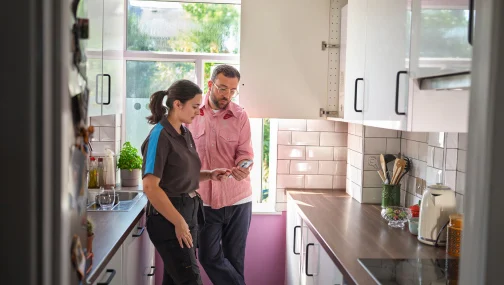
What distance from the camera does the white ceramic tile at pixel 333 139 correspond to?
12.5ft

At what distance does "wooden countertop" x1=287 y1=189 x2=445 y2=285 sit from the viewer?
2.04 m

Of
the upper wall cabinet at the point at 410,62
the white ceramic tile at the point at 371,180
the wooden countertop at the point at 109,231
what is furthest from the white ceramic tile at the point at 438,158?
the wooden countertop at the point at 109,231

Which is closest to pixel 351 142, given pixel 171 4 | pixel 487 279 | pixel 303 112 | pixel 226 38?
pixel 303 112

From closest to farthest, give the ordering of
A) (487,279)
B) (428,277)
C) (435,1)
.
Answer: (487,279) → (435,1) → (428,277)

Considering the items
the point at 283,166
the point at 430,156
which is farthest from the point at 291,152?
the point at 430,156

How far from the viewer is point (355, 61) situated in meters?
2.73

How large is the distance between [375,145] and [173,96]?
4.53 feet

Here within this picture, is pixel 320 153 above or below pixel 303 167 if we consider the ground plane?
above

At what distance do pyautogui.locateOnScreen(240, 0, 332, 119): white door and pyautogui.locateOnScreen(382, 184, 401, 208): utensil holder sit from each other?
78 centimetres

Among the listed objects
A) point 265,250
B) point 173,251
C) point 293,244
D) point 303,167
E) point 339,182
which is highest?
point 303,167

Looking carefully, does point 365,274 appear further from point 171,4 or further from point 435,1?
point 171,4

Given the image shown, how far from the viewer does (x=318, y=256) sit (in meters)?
2.56

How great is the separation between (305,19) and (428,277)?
7.13 feet

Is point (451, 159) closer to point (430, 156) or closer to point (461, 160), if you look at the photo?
point (461, 160)
